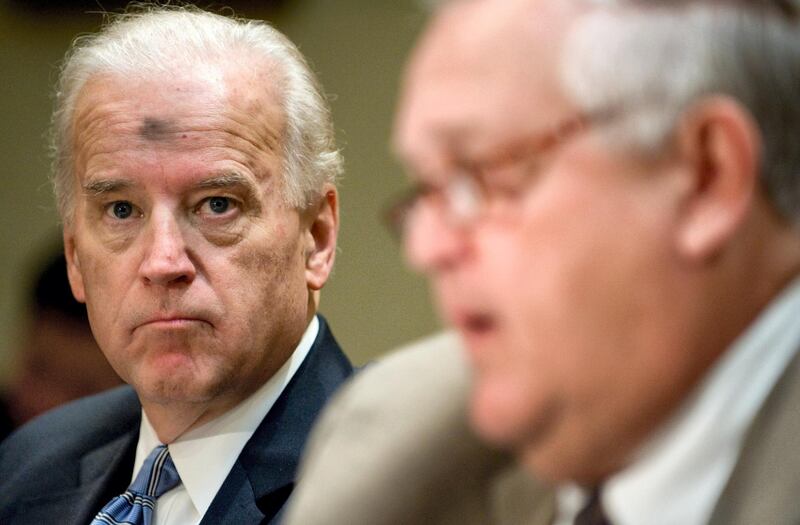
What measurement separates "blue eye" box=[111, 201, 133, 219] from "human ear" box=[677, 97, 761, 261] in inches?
43.2

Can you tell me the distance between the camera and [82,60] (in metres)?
1.96

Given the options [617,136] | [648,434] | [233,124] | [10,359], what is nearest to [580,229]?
[617,136]

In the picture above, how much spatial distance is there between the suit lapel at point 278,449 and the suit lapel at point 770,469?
902mm

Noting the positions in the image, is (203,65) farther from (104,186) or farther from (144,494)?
(144,494)

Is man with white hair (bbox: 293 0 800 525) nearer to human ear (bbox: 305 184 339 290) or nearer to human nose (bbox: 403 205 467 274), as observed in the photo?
human nose (bbox: 403 205 467 274)

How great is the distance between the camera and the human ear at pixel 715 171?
926 millimetres

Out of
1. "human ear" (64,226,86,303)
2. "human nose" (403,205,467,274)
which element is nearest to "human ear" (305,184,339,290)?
"human ear" (64,226,86,303)

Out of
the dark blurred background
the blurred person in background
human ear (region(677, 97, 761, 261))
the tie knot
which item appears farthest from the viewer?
the dark blurred background

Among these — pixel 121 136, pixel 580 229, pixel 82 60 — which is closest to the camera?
pixel 580 229

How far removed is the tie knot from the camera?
1.87m

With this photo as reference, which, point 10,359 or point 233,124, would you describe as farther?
point 10,359

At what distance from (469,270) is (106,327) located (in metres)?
1.01

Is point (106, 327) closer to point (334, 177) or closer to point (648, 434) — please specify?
point (334, 177)

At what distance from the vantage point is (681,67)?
930 millimetres
